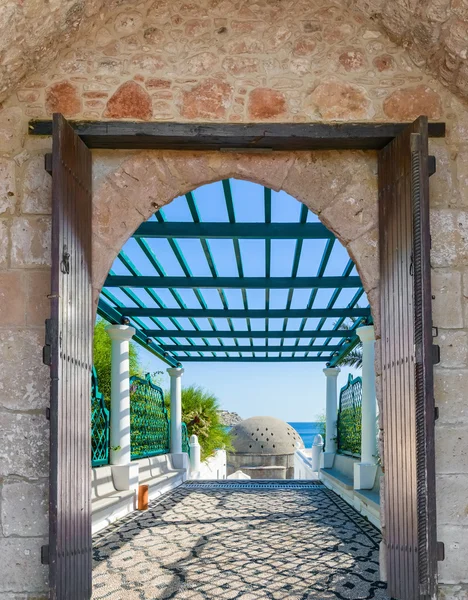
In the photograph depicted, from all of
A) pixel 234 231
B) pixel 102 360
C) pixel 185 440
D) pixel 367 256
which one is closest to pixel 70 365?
pixel 367 256

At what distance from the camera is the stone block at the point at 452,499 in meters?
3.92

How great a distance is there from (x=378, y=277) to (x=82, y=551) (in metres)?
2.37

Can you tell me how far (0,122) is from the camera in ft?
13.9

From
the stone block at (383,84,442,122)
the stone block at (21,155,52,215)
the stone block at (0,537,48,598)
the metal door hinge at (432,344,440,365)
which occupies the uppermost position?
the stone block at (383,84,442,122)

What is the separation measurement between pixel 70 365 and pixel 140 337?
7215 millimetres

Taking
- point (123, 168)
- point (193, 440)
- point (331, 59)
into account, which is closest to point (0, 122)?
point (123, 168)

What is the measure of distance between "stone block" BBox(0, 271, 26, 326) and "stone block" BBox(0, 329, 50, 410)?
71mm

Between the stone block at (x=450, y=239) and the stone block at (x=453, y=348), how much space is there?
1.35ft

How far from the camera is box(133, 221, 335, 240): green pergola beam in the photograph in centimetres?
640

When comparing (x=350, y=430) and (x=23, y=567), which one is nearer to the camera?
→ (x=23, y=567)

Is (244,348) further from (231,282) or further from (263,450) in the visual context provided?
(263,450)

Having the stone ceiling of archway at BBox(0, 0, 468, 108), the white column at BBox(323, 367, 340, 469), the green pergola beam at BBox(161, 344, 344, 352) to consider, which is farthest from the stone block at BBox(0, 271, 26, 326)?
the white column at BBox(323, 367, 340, 469)

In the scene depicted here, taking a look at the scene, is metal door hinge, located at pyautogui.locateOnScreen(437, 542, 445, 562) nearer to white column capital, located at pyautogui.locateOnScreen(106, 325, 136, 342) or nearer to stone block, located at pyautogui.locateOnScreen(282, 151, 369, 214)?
stone block, located at pyautogui.locateOnScreen(282, 151, 369, 214)

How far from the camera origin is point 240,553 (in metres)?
5.60
